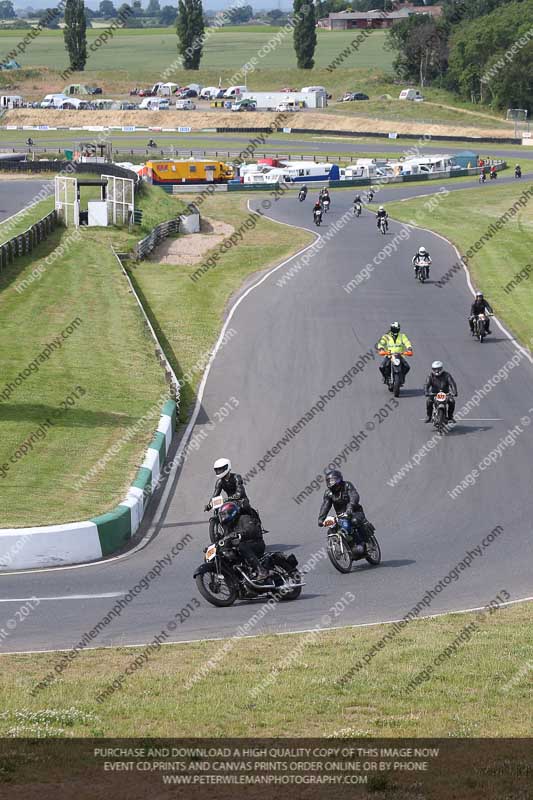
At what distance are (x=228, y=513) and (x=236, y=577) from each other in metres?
0.90

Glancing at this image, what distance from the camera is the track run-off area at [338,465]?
49.2 feet

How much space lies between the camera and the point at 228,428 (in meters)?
27.2

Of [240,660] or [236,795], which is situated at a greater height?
[236,795]

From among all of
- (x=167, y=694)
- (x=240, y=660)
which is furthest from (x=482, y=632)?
(x=167, y=694)

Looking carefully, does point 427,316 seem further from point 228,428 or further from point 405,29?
point 405,29

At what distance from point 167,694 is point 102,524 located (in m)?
7.07

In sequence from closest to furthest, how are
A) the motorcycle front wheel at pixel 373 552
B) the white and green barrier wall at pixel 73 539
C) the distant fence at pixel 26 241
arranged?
the white and green barrier wall at pixel 73 539, the motorcycle front wheel at pixel 373 552, the distant fence at pixel 26 241

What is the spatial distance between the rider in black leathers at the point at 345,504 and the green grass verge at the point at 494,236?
2051 cm

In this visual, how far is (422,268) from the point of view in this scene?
47.2 meters

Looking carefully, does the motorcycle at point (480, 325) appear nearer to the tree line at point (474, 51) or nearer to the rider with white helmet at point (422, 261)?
the rider with white helmet at point (422, 261)

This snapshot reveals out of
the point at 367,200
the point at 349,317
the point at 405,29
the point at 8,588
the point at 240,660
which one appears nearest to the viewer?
the point at 240,660

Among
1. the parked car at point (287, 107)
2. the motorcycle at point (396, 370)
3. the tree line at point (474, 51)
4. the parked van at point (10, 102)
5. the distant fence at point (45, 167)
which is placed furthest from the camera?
the parked van at point (10, 102)

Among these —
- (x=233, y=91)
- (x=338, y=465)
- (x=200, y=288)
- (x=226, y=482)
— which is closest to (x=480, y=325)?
(x=338, y=465)

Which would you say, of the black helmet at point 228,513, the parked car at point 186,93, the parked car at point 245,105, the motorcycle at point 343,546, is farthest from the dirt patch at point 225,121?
the black helmet at point 228,513
